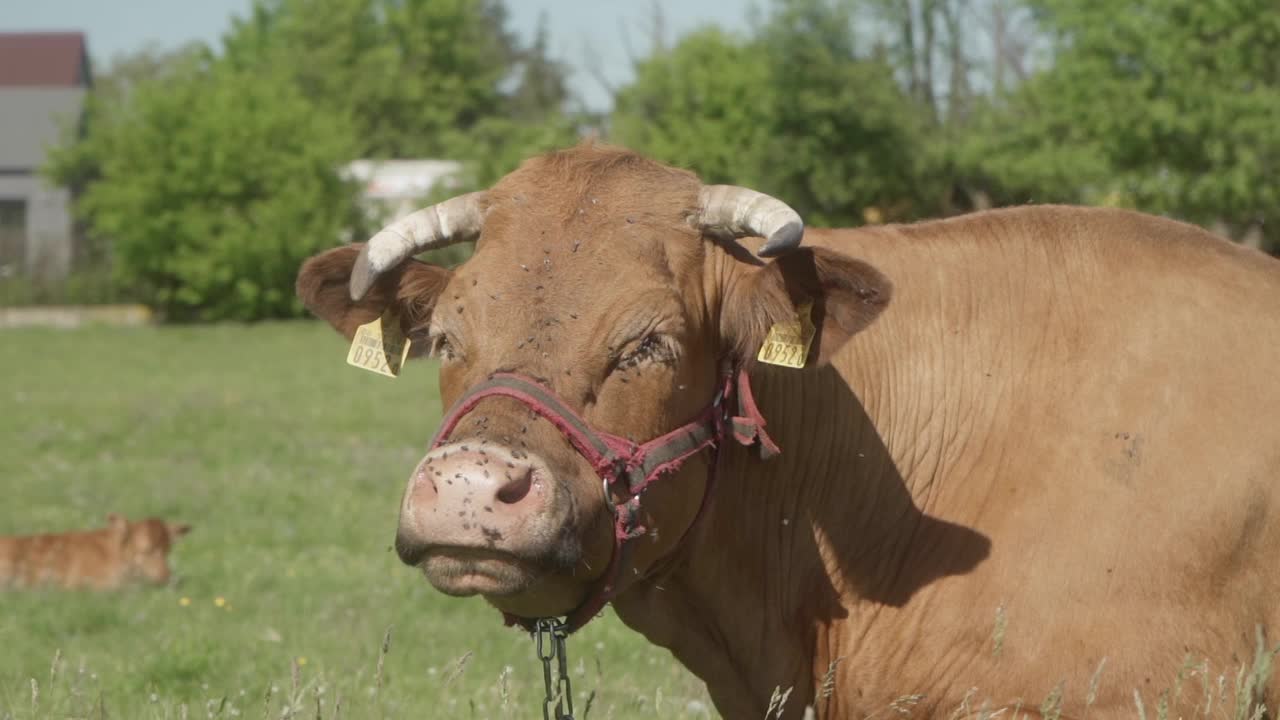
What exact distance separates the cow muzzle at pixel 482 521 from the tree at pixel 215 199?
45216 mm

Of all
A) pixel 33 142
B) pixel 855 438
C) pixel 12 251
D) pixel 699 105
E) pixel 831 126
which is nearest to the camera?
pixel 855 438

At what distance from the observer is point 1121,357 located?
172 inches

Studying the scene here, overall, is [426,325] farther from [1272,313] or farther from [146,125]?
[146,125]

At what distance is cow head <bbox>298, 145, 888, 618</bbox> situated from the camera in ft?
11.8

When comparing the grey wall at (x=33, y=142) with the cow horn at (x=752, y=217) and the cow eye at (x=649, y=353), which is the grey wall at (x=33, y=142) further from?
the cow eye at (x=649, y=353)

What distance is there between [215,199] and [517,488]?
4879cm

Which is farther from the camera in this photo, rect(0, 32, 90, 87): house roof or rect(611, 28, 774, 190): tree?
rect(0, 32, 90, 87): house roof

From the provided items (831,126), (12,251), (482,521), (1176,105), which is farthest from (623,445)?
(12,251)

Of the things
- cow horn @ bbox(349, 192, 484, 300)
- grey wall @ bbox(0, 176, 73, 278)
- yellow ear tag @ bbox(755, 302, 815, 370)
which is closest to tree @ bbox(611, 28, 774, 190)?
grey wall @ bbox(0, 176, 73, 278)

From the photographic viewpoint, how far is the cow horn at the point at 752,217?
4078mm

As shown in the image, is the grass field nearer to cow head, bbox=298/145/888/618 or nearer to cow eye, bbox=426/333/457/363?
cow head, bbox=298/145/888/618

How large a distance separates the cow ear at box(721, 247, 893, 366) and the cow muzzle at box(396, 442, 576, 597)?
0.94 metres

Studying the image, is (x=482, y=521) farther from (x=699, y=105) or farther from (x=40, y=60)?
(x=40, y=60)

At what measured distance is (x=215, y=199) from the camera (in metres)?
50.0
